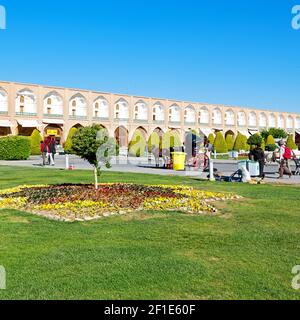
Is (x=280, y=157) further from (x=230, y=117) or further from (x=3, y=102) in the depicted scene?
(x=230, y=117)

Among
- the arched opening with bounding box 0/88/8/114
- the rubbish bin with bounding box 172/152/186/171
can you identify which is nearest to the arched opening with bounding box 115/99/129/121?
the arched opening with bounding box 0/88/8/114

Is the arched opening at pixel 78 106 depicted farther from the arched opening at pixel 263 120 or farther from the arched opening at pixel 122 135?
the arched opening at pixel 263 120

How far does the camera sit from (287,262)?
15.4 feet

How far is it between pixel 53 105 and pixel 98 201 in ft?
146

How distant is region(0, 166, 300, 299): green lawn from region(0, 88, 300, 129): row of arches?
140ft

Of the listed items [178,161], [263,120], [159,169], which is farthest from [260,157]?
[263,120]

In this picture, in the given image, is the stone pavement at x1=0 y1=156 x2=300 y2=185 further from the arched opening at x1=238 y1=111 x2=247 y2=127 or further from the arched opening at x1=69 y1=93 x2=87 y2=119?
the arched opening at x1=238 y1=111 x2=247 y2=127

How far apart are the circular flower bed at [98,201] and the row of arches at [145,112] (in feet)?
129

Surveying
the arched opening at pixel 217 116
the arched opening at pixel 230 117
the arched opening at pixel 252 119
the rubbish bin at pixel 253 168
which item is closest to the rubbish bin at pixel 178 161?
the rubbish bin at pixel 253 168

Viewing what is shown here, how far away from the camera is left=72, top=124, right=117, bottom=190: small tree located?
9.24 m

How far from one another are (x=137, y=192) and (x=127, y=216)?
6.73ft

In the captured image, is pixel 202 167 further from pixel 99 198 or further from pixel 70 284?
pixel 70 284

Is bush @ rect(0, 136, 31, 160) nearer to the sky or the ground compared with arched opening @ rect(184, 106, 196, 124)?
nearer to the ground

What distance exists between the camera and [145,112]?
5959 cm
